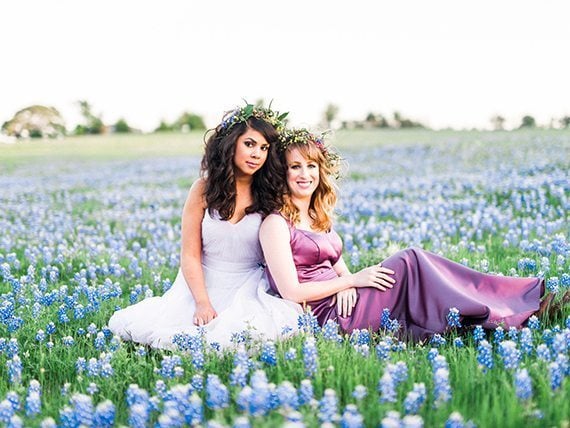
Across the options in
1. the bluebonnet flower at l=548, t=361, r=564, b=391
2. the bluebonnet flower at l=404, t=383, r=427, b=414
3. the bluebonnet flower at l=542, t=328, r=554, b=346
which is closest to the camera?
the bluebonnet flower at l=404, t=383, r=427, b=414

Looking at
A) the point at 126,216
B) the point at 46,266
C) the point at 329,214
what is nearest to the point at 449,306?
the point at 329,214

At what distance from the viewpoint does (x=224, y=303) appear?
5336 millimetres

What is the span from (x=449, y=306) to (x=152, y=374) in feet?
6.59

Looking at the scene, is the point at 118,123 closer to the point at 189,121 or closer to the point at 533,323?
the point at 189,121

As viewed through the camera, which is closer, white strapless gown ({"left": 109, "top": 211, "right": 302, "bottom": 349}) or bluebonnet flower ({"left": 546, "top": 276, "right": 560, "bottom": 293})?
white strapless gown ({"left": 109, "top": 211, "right": 302, "bottom": 349})

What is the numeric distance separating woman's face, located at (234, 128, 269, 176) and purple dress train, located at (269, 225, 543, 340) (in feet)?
3.77

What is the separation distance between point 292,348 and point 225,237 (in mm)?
1802

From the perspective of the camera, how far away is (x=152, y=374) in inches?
164

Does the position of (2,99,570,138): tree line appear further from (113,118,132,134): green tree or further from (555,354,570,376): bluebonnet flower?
(555,354,570,376): bluebonnet flower

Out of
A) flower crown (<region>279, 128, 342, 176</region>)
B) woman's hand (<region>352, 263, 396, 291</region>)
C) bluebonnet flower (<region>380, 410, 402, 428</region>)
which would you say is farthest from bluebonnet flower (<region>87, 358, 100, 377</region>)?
flower crown (<region>279, 128, 342, 176</region>)

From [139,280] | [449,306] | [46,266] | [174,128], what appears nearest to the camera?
[449,306]

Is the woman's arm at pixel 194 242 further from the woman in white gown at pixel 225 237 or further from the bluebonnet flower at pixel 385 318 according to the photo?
the bluebonnet flower at pixel 385 318

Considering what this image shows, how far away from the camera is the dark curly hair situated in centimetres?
533

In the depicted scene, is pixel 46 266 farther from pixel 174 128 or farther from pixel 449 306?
pixel 174 128
